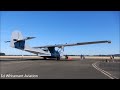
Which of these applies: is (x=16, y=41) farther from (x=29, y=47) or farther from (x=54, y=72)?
(x=54, y=72)

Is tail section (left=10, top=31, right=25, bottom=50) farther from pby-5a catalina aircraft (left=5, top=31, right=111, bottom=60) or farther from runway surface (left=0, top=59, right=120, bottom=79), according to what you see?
runway surface (left=0, top=59, right=120, bottom=79)

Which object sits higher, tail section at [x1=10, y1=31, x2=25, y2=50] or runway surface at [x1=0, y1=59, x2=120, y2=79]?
tail section at [x1=10, y1=31, x2=25, y2=50]

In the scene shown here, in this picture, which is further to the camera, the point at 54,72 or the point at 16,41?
the point at 16,41

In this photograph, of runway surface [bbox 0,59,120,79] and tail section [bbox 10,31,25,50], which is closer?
runway surface [bbox 0,59,120,79]

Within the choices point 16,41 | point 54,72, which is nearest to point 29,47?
point 16,41

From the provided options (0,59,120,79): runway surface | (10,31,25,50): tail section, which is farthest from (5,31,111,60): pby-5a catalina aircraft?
(0,59,120,79): runway surface

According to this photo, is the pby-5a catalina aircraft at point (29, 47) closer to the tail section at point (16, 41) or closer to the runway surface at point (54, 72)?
the tail section at point (16, 41)

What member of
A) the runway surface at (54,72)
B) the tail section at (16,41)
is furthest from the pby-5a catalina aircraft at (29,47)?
the runway surface at (54,72)
